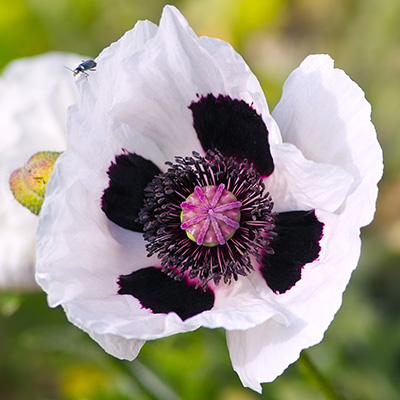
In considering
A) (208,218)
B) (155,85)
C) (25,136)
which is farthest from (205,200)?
(25,136)

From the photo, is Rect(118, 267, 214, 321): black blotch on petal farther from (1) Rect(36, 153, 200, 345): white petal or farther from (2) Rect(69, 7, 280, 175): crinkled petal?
(2) Rect(69, 7, 280, 175): crinkled petal

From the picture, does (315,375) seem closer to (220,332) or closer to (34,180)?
(220,332)

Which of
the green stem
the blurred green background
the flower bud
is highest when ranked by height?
the flower bud

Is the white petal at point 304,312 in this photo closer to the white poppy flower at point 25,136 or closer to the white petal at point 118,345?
the white petal at point 118,345

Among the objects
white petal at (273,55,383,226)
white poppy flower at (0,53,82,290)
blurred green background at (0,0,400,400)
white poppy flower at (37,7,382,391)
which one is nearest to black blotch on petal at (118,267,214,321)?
white poppy flower at (37,7,382,391)

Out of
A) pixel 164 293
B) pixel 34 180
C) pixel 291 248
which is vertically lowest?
pixel 164 293

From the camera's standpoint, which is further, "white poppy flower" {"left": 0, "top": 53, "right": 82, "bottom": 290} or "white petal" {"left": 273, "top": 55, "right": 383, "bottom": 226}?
"white poppy flower" {"left": 0, "top": 53, "right": 82, "bottom": 290}

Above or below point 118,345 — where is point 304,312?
above

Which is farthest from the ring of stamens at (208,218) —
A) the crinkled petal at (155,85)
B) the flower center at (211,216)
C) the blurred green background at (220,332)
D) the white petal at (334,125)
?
the blurred green background at (220,332)
